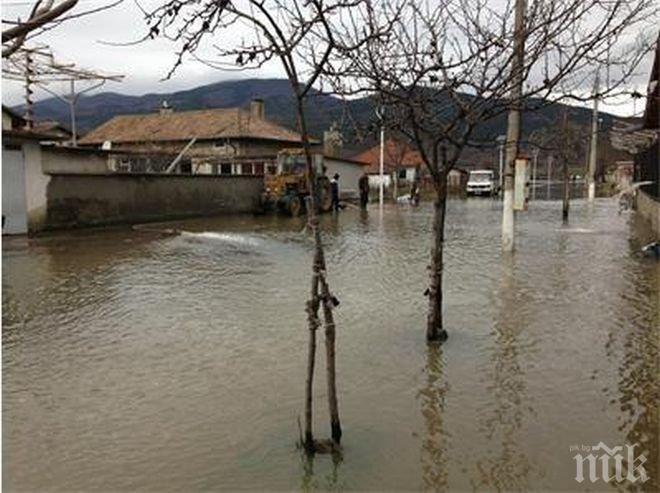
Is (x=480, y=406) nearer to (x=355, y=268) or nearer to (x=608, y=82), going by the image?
(x=608, y=82)

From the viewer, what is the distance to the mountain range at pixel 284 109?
21.7 ft

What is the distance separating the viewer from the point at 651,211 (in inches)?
784

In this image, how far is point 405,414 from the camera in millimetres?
5047

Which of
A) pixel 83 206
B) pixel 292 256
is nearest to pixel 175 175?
pixel 83 206

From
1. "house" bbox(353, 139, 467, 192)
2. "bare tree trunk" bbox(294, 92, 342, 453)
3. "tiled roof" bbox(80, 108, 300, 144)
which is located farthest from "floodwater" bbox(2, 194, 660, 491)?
"house" bbox(353, 139, 467, 192)

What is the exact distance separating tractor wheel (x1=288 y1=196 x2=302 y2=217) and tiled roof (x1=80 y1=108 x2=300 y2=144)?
13054mm

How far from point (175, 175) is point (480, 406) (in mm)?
21684

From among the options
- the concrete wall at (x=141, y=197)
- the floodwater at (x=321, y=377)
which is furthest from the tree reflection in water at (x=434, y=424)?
the concrete wall at (x=141, y=197)

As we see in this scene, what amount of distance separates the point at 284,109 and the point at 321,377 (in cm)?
414

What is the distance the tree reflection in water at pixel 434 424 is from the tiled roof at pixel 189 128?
3464cm

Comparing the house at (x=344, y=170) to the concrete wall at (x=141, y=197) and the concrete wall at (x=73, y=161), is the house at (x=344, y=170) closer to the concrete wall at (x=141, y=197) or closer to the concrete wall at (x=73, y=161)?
the concrete wall at (x=141, y=197)

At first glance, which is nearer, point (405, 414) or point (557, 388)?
point (405, 414)

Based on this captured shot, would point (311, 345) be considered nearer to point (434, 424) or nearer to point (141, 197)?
point (434, 424)

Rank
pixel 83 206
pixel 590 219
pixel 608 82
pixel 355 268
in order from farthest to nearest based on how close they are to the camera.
Result: pixel 590 219 → pixel 83 206 → pixel 355 268 → pixel 608 82
